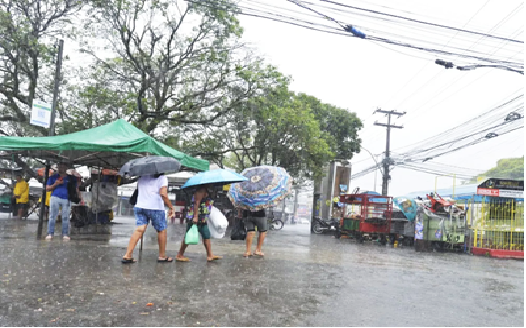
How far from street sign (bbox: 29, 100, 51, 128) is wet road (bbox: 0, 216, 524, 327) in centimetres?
286

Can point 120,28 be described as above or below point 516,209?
above

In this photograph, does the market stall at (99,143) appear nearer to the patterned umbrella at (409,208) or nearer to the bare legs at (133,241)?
the bare legs at (133,241)

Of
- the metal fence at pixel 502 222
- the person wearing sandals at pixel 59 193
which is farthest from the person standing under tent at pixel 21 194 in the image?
the metal fence at pixel 502 222

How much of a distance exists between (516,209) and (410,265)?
22.4 ft

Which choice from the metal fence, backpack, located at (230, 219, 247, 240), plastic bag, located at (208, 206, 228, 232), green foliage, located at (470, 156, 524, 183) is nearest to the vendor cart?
the metal fence

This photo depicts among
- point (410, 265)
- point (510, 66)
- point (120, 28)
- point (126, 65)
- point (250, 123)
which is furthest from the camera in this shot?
point (250, 123)

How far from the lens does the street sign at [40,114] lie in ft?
32.1

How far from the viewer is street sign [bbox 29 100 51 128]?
32.1 ft

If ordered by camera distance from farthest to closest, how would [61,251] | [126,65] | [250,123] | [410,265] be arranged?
[250,123] → [126,65] → [410,265] → [61,251]

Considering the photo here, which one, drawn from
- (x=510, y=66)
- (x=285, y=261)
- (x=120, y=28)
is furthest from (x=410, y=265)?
(x=120, y=28)

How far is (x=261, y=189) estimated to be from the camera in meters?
8.39

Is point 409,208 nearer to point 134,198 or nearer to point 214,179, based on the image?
point 214,179

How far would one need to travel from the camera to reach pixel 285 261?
856 centimetres

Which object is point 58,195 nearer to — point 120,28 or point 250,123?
point 120,28
